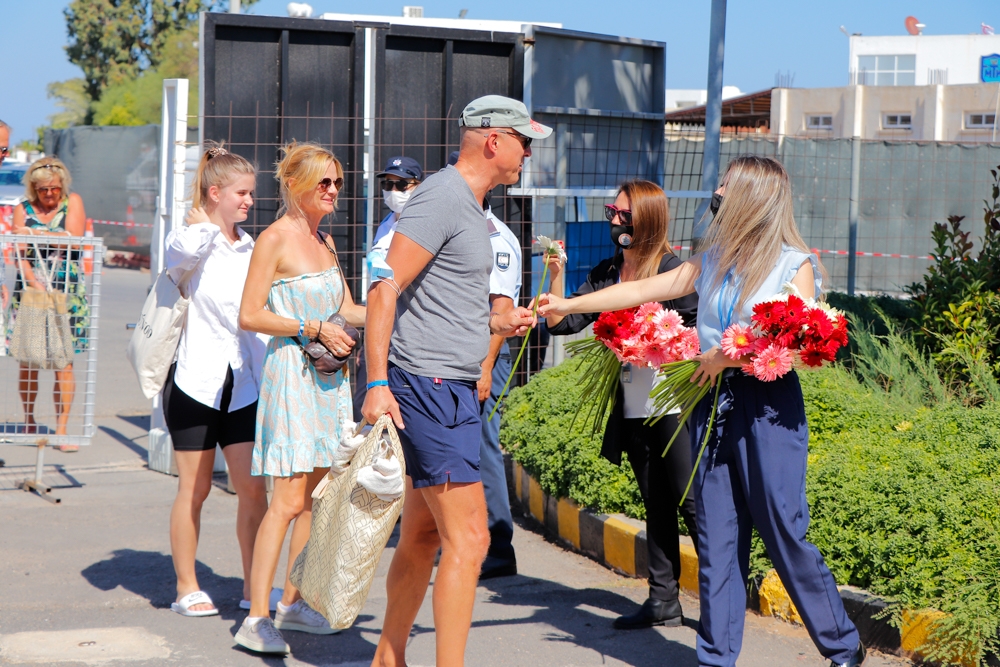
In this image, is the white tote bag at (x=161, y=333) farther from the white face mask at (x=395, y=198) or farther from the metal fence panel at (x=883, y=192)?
the metal fence panel at (x=883, y=192)

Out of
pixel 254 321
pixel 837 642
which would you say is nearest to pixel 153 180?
pixel 254 321

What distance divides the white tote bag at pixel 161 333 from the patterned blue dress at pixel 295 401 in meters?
0.56

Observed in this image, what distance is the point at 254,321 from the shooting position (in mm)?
4047

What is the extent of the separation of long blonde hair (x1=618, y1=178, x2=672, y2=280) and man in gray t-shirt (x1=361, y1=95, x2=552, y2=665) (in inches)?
42.2

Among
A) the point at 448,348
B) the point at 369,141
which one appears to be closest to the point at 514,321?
the point at 448,348

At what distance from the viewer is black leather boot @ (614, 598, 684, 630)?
4.36 meters

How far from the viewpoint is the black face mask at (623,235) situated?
14.6 ft

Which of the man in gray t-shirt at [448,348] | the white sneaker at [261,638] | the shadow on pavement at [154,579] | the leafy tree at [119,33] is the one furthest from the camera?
the leafy tree at [119,33]

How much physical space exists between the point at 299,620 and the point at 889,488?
2552 mm

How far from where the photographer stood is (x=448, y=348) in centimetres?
336

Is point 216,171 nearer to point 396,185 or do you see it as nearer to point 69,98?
point 396,185

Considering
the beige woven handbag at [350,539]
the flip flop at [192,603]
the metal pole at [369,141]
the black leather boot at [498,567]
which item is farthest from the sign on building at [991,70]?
the beige woven handbag at [350,539]

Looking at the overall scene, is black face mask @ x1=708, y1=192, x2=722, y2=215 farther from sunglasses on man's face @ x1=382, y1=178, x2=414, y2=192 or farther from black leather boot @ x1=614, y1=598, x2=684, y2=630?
sunglasses on man's face @ x1=382, y1=178, x2=414, y2=192

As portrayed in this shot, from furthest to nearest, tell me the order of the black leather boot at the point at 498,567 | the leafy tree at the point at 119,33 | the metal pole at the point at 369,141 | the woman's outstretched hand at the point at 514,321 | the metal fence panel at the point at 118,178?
the leafy tree at the point at 119,33
the metal fence panel at the point at 118,178
the metal pole at the point at 369,141
the black leather boot at the point at 498,567
the woman's outstretched hand at the point at 514,321
